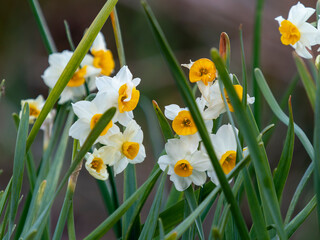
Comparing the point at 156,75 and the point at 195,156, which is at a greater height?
the point at 156,75

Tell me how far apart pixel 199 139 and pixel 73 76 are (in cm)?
32

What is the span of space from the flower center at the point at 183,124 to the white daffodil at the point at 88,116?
2.5 inches

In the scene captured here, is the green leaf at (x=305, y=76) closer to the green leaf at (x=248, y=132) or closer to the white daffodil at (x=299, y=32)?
the white daffodil at (x=299, y=32)

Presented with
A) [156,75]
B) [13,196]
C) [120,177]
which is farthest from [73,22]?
[13,196]

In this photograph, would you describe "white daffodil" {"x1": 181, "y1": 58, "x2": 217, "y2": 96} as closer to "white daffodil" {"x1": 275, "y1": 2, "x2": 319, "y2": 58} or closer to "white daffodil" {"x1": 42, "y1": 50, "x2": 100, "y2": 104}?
"white daffodil" {"x1": 275, "y1": 2, "x2": 319, "y2": 58}

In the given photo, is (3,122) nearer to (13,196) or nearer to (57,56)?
(57,56)

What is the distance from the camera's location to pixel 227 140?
455 millimetres

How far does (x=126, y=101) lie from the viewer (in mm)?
458

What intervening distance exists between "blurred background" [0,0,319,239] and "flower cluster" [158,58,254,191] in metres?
1.72

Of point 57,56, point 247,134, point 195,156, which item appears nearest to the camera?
point 247,134

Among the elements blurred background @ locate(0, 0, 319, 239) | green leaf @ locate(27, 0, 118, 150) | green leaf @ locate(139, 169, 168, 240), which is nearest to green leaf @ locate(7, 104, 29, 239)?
green leaf @ locate(27, 0, 118, 150)

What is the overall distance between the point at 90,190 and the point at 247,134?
211 centimetres

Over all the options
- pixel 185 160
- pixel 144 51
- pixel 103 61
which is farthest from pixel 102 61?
pixel 144 51

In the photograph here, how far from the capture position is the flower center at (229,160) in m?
0.46
